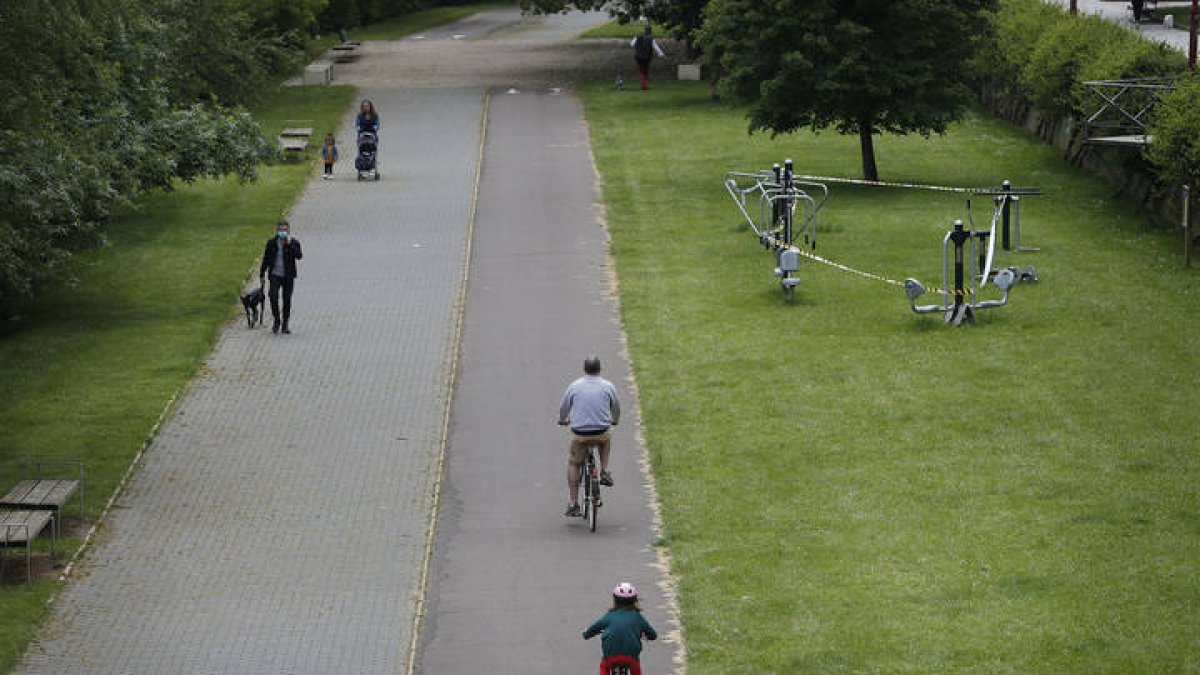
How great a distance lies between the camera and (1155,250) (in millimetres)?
32156

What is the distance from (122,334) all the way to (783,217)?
1084cm

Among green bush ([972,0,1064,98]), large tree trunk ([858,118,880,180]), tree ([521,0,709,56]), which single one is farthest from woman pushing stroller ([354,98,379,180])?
green bush ([972,0,1064,98])

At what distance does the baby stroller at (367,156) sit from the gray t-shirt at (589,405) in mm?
22388

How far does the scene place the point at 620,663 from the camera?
13375 mm

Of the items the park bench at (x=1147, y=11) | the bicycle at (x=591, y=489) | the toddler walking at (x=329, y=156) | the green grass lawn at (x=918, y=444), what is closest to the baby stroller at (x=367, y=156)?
the toddler walking at (x=329, y=156)

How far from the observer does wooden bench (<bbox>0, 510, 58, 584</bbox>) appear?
17156mm

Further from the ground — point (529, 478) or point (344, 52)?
point (344, 52)

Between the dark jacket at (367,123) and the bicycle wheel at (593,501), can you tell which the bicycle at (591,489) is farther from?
the dark jacket at (367,123)

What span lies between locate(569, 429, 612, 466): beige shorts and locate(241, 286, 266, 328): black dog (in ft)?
34.7

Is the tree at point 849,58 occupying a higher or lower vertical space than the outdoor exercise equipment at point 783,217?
higher

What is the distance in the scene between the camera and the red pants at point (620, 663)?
43.9ft

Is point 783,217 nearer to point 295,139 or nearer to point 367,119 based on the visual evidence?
point 367,119

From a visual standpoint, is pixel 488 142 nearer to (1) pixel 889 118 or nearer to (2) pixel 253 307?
(1) pixel 889 118

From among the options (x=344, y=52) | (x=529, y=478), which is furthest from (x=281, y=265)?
(x=344, y=52)
